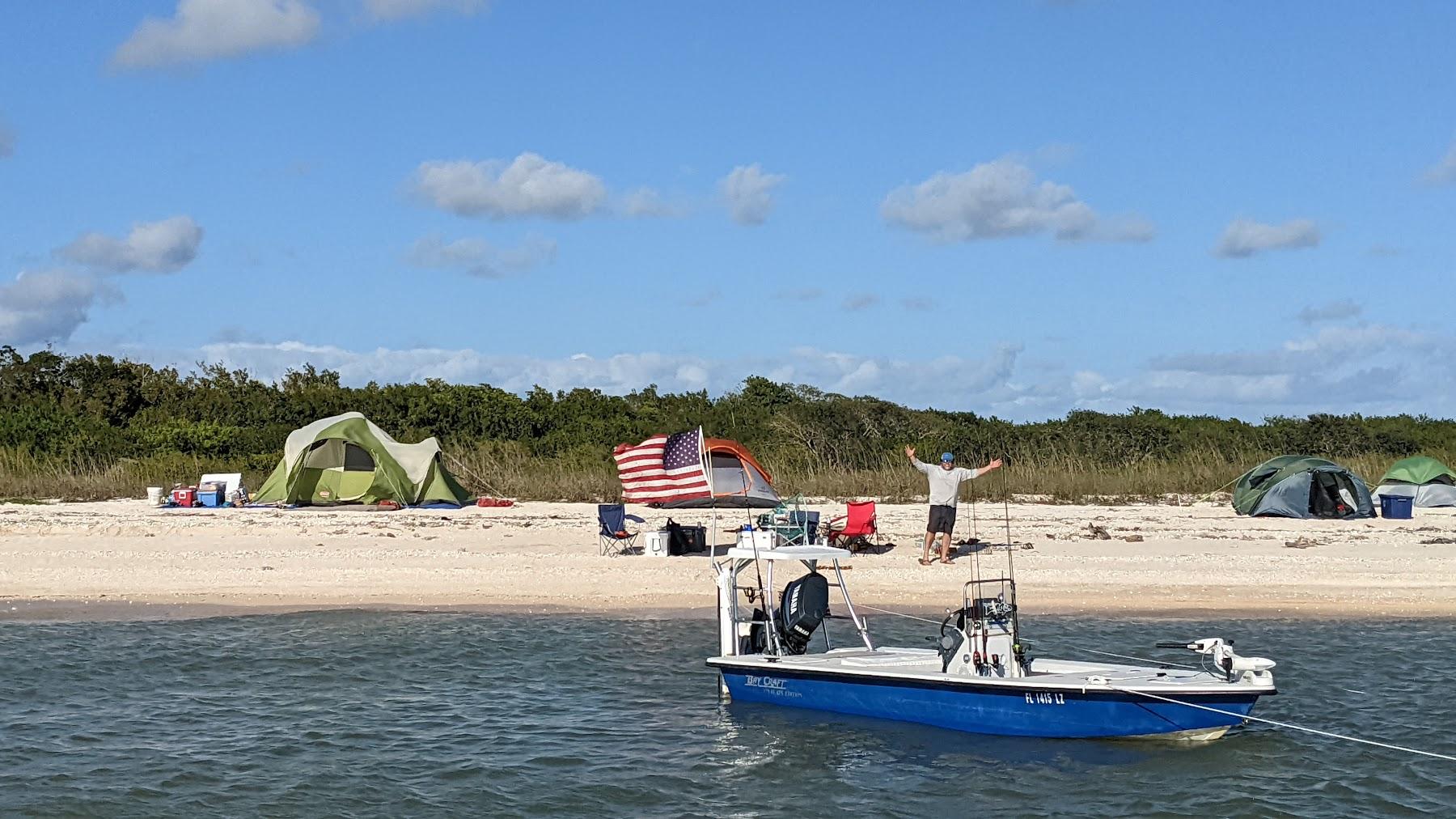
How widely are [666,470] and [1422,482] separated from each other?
59.0 ft

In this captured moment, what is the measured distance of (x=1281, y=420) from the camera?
155 ft

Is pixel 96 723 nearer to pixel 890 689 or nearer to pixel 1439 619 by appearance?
pixel 890 689

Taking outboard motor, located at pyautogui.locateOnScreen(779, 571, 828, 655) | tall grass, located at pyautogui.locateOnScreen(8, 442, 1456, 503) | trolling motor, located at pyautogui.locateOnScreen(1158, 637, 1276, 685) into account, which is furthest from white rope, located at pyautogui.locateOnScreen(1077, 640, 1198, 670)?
tall grass, located at pyautogui.locateOnScreen(8, 442, 1456, 503)

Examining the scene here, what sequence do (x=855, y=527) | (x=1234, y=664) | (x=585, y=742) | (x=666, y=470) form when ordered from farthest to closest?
(x=855, y=527), (x=666, y=470), (x=585, y=742), (x=1234, y=664)

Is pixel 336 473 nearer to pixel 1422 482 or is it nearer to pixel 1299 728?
pixel 1422 482

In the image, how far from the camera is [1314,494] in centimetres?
2925

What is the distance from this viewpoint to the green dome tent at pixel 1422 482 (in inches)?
1209

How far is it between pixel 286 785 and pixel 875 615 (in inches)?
344

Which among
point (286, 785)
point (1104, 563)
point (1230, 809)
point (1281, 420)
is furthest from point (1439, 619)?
point (1281, 420)

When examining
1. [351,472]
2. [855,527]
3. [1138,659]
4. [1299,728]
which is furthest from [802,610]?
[351,472]

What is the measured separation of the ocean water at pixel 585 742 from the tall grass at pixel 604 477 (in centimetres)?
1573

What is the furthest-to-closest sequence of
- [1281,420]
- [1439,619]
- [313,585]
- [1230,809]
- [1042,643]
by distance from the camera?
[1281,420] < [313,585] < [1439,619] < [1042,643] < [1230,809]

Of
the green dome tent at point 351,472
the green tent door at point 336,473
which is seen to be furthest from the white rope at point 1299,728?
the green tent door at point 336,473

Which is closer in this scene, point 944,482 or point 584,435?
point 944,482
